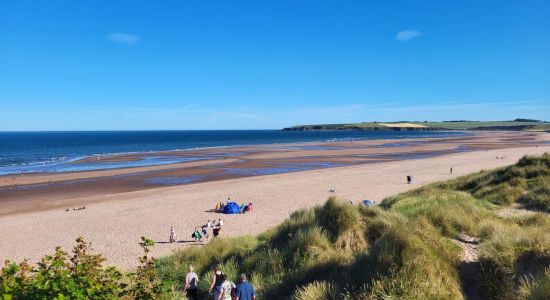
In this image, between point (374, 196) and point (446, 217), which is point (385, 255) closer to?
point (446, 217)

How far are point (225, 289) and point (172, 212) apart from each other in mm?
16374

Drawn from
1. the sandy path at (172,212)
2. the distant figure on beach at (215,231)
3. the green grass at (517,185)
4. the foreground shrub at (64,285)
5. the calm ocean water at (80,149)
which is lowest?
the sandy path at (172,212)

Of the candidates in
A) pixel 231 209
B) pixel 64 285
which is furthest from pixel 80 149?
pixel 64 285

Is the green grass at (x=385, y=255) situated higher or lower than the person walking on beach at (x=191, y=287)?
higher

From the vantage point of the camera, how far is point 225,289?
24.9 feet

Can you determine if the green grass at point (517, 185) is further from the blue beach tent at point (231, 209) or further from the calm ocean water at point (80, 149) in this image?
the calm ocean water at point (80, 149)

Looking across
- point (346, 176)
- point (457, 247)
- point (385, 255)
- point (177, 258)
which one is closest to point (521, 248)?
point (457, 247)

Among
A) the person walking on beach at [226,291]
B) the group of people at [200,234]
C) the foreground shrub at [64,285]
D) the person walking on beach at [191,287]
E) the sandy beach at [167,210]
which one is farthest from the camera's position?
the sandy beach at [167,210]

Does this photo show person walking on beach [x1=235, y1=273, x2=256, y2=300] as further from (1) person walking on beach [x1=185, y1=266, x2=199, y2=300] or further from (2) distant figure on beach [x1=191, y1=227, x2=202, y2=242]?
(2) distant figure on beach [x1=191, y1=227, x2=202, y2=242]

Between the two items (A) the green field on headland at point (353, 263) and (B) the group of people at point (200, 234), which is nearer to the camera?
(A) the green field on headland at point (353, 263)

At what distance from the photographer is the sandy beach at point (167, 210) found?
679 inches

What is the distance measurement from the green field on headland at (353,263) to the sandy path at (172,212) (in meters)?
6.93

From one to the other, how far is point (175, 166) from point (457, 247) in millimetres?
43863

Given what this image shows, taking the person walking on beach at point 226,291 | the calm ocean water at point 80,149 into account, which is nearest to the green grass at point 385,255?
the person walking on beach at point 226,291
